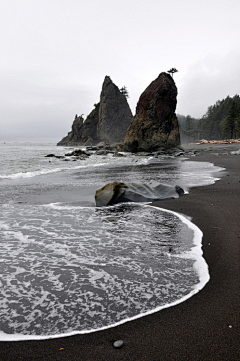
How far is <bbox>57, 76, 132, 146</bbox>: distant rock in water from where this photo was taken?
9169 centimetres

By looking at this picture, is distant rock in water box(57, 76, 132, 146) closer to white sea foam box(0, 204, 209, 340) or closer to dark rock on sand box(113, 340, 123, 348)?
white sea foam box(0, 204, 209, 340)

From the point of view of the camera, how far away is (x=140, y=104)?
121 feet

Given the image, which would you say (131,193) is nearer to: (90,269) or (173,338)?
(90,269)

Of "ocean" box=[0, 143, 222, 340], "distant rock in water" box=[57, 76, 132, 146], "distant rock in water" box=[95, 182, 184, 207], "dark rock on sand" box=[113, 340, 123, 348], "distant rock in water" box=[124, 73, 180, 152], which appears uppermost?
"distant rock in water" box=[57, 76, 132, 146]

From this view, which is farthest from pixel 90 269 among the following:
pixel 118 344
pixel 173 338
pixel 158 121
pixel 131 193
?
pixel 158 121

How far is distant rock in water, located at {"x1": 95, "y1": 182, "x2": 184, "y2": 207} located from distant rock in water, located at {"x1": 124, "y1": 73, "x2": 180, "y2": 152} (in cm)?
2886

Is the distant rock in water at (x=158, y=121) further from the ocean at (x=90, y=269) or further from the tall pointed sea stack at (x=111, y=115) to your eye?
the tall pointed sea stack at (x=111, y=115)

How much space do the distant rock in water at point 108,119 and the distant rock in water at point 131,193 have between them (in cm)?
8506

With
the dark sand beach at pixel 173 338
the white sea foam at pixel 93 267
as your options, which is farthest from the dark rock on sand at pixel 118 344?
the white sea foam at pixel 93 267

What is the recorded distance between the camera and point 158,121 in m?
34.8

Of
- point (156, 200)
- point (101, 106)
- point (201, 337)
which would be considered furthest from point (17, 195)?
point (101, 106)

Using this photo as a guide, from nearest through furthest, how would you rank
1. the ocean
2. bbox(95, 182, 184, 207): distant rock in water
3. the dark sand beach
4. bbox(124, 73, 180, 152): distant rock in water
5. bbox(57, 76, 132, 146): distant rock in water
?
the dark sand beach < the ocean < bbox(95, 182, 184, 207): distant rock in water < bbox(124, 73, 180, 152): distant rock in water < bbox(57, 76, 132, 146): distant rock in water

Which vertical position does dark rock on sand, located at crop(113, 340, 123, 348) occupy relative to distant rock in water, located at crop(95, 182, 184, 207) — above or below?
below

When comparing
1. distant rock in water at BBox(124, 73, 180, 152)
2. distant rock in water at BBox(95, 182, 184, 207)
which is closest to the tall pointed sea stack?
distant rock in water at BBox(124, 73, 180, 152)
